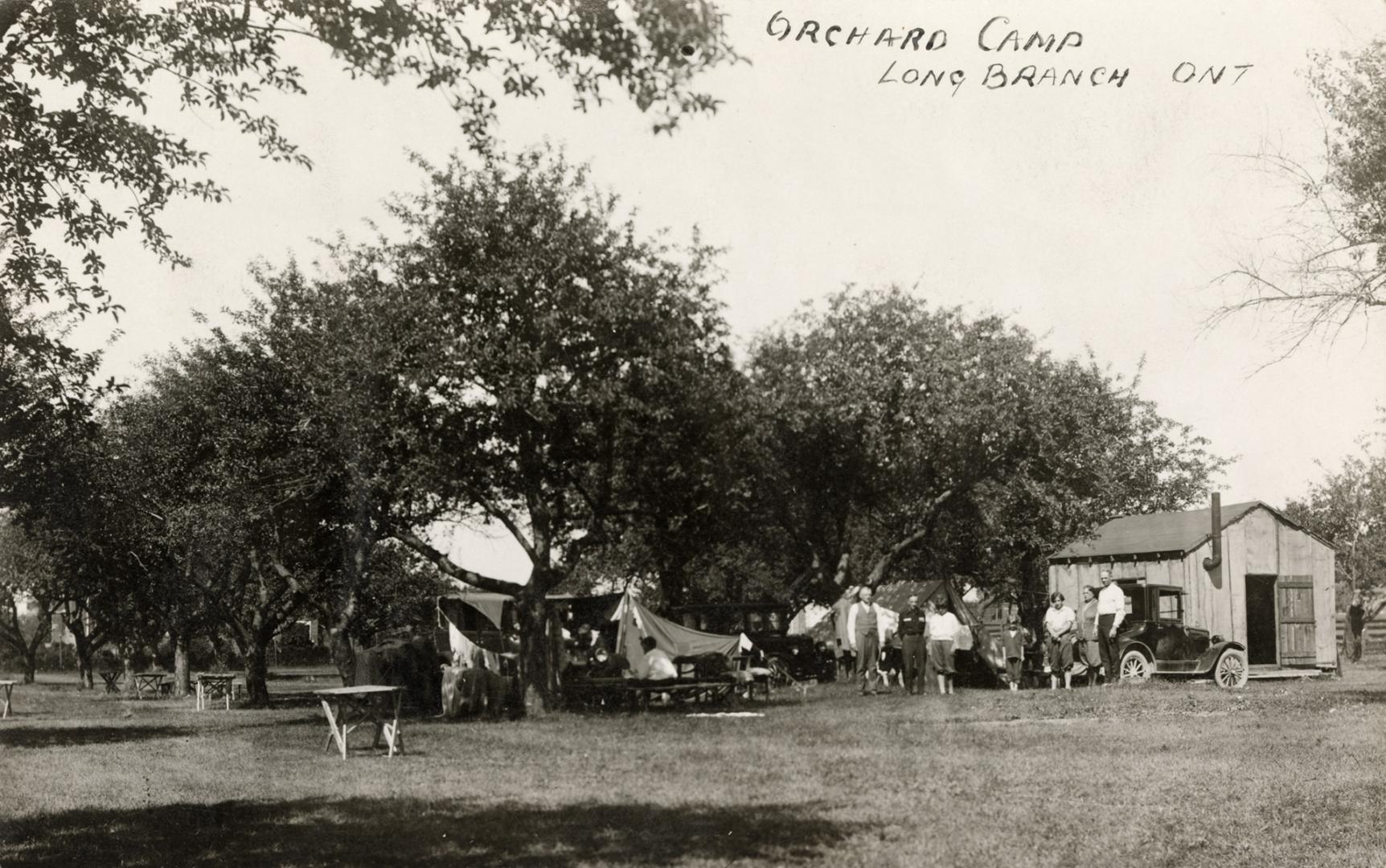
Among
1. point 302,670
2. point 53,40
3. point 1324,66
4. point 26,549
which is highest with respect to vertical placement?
point 1324,66

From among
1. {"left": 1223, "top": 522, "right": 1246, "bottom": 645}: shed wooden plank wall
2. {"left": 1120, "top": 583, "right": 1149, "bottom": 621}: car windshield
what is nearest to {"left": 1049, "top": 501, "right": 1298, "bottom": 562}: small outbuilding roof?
{"left": 1223, "top": 522, "right": 1246, "bottom": 645}: shed wooden plank wall

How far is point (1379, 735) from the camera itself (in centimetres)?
1144

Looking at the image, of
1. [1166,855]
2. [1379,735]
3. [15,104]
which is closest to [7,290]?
[15,104]

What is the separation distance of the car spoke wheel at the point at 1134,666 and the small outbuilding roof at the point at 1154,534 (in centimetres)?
379

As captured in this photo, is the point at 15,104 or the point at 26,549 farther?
the point at 26,549

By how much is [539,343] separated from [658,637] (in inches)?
245

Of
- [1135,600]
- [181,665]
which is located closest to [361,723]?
[1135,600]

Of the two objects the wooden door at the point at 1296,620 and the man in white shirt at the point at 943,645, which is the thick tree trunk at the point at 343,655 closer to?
the man in white shirt at the point at 943,645

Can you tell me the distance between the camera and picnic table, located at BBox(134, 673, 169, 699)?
29.7 m

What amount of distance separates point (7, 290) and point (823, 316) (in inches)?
893

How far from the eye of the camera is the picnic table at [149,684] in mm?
29656

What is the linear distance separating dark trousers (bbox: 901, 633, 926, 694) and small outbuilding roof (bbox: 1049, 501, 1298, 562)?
6.32 meters

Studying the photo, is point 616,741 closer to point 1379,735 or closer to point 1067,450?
point 1379,735

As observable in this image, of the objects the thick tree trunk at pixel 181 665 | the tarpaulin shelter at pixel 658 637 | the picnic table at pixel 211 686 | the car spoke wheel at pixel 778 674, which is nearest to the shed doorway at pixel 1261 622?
the car spoke wheel at pixel 778 674
